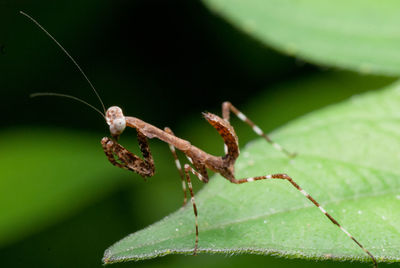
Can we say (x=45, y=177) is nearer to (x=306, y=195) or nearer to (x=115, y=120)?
(x=115, y=120)

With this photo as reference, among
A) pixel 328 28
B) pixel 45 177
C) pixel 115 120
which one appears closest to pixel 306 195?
pixel 115 120

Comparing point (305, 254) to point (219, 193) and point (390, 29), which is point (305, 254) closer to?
point (219, 193)

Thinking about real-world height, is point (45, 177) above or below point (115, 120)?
below

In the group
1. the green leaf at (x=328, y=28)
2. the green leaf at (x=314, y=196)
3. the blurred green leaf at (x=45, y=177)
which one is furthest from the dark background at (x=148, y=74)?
the green leaf at (x=314, y=196)

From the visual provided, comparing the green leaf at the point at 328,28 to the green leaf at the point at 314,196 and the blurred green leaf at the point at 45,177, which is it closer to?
the green leaf at the point at 314,196

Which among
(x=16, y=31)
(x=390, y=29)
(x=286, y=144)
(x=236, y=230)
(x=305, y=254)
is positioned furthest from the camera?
(x=16, y=31)

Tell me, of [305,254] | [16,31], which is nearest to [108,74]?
[16,31]
